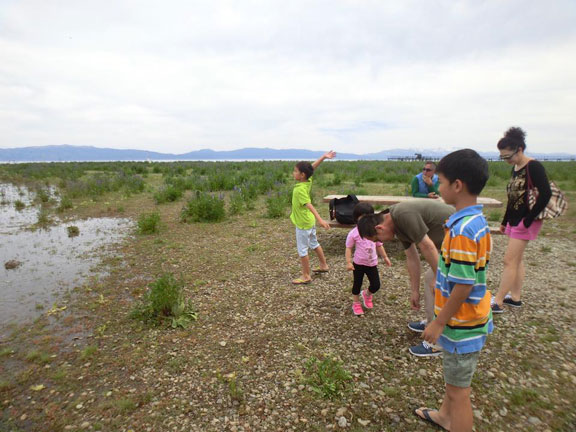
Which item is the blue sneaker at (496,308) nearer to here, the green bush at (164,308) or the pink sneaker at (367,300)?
the pink sneaker at (367,300)

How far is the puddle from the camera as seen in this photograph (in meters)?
4.68

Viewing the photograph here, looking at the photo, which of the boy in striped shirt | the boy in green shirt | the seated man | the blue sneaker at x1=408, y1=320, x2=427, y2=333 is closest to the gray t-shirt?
the boy in striped shirt

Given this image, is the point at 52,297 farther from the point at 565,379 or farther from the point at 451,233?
the point at 565,379

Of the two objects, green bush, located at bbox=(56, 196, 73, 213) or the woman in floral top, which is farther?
green bush, located at bbox=(56, 196, 73, 213)

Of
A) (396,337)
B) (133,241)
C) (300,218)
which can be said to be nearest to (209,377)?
(396,337)

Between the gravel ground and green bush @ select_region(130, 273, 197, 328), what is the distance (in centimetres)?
15

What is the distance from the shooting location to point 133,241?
776 cm

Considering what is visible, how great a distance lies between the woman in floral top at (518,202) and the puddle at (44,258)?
638cm

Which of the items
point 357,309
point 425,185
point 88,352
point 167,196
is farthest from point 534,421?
point 167,196

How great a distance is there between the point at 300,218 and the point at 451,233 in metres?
3.06

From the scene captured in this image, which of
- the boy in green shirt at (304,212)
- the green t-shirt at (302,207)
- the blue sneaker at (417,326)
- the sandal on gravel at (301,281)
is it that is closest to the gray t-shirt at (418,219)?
the blue sneaker at (417,326)

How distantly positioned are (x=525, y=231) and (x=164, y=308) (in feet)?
15.2

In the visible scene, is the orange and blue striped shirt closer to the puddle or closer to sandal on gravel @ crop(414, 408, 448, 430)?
sandal on gravel @ crop(414, 408, 448, 430)

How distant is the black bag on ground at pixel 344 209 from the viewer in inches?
241
